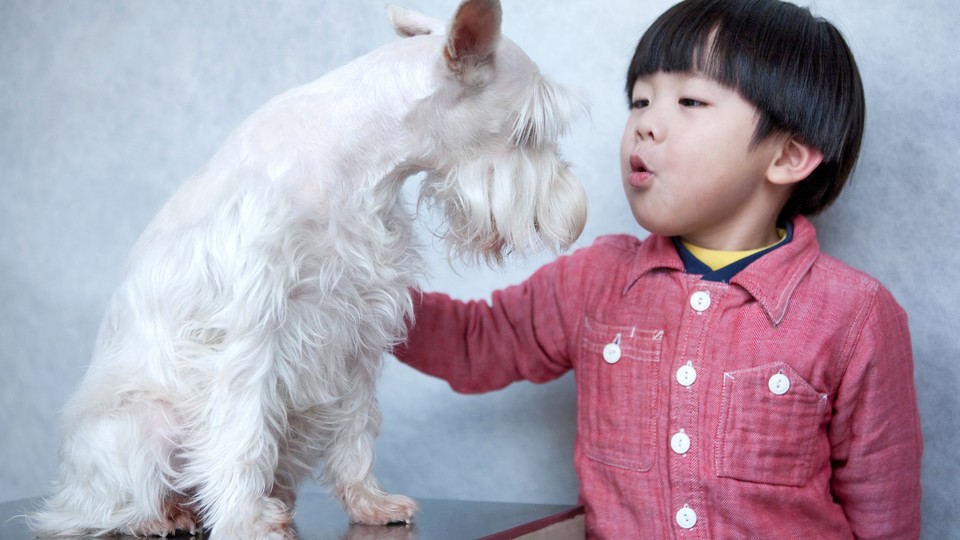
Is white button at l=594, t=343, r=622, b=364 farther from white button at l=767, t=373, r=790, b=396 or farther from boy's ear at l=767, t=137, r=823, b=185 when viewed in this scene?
boy's ear at l=767, t=137, r=823, b=185

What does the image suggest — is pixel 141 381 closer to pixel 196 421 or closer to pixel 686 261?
pixel 196 421

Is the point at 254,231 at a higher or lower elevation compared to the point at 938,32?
lower

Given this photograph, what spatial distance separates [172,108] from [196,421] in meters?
1.10

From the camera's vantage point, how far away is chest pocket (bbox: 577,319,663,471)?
117cm

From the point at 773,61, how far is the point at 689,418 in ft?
1.49

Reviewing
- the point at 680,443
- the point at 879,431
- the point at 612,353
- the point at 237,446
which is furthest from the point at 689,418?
the point at 237,446

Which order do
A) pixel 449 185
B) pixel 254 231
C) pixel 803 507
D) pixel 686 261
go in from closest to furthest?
pixel 254 231 < pixel 449 185 < pixel 803 507 < pixel 686 261

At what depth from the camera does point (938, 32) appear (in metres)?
1.31

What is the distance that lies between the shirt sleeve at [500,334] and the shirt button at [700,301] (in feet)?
0.61

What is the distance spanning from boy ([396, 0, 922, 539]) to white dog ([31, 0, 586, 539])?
0.73 feet

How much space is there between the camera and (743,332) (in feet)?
3.74

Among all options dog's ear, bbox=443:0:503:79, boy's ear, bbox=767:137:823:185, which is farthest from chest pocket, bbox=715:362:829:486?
dog's ear, bbox=443:0:503:79

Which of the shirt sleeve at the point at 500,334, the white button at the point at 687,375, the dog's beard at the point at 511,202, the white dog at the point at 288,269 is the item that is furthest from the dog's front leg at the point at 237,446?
the white button at the point at 687,375

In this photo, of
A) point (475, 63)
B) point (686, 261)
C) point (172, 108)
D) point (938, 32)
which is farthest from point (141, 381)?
point (938, 32)
